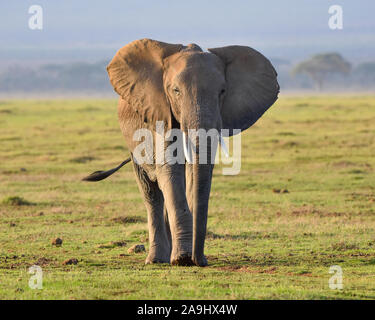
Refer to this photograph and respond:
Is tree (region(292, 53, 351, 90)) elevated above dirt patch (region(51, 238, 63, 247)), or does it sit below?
below

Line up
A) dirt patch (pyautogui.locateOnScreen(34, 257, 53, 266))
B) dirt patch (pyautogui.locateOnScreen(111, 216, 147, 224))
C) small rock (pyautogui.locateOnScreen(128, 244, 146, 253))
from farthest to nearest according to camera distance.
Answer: dirt patch (pyautogui.locateOnScreen(111, 216, 147, 224))
small rock (pyautogui.locateOnScreen(128, 244, 146, 253))
dirt patch (pyautogui.locateOnScreen(34, 257, 53, 266))

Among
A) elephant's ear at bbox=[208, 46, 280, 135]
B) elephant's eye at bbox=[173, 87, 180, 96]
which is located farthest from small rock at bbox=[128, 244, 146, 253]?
elephant's eye at bbox=[173, 87, 180, 96]

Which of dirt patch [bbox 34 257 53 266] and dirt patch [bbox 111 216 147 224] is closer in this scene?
dirt patch [bbox 34 257 53 266]

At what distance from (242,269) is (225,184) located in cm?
872

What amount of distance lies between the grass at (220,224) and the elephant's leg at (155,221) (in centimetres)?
28

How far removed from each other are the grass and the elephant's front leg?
9.1 inches

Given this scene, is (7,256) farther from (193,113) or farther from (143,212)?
(143,212)

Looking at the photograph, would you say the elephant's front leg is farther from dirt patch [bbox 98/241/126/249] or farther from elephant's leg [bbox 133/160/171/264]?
dirt patch [bbox 98/241/126/249]

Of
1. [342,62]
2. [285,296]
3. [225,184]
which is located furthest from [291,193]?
[342,62]

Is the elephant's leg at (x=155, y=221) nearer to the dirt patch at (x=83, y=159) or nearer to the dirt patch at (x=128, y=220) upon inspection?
the dirt patch at (x=128, y=220)

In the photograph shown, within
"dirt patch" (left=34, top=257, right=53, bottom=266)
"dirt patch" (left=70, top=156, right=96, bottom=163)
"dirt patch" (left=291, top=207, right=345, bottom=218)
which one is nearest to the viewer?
"dirt patch" (left=34, top=257, right=53, bottom=266)

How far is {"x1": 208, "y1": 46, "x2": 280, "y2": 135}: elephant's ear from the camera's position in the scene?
9.34 metres

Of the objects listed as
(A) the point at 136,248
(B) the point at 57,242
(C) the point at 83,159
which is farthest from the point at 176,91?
(C) the point at 83,159

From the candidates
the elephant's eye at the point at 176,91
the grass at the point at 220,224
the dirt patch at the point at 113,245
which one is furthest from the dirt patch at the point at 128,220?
the elephant's eye at the point at 176,91
